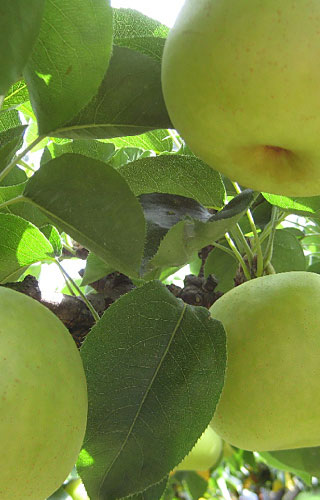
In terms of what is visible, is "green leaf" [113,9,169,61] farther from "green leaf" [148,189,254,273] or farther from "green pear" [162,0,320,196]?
"green leaf" [148,189,254,273]

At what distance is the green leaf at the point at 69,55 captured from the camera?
76 centimetres

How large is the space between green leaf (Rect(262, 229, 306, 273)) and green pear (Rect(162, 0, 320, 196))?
2.33ft

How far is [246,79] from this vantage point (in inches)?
26.4

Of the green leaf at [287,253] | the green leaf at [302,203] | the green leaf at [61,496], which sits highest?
the green leaf at [302,203]

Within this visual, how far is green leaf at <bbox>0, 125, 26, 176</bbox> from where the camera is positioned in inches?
33.3

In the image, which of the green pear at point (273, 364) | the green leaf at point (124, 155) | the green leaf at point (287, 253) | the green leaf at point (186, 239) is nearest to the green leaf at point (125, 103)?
the green leaf at point (186, 239)

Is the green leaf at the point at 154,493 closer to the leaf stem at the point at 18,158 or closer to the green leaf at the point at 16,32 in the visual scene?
the leaf stem at the point at 18,158

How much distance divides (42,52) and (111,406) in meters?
0.50

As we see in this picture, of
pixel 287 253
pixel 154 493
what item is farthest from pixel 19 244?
pixel 287 253

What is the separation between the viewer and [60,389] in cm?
75

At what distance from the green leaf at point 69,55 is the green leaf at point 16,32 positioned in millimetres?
70

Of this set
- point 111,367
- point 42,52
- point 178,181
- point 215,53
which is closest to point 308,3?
point 215,53

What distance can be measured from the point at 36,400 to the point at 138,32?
601mm

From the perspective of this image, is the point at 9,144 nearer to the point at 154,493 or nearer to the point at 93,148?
the point at 93,148
